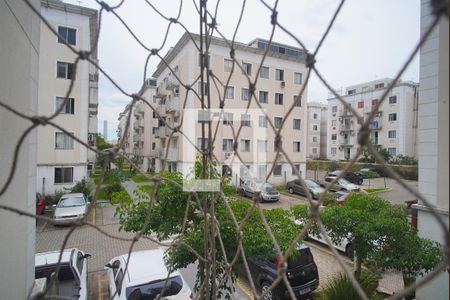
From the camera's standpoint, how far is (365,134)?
1.40ft

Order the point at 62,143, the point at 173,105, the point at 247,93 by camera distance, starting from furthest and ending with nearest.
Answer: the point at 173,105 < the point at 247,93 < the point at 62,143

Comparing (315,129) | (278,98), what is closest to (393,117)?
(315,129)

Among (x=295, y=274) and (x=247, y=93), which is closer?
(x=295, y=274)

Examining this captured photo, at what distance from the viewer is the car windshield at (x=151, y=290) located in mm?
3033

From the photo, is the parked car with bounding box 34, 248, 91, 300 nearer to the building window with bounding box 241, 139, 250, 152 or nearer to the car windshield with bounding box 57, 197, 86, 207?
the car windshield with bounding box 57, 197, 86, 207

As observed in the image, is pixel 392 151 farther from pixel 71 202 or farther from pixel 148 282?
pixel 148 282

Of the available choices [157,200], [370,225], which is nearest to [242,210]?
[157,200]

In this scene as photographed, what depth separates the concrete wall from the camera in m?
0.87

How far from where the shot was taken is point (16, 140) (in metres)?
0.95

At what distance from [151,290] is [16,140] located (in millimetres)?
2677

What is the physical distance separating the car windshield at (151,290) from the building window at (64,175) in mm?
8460

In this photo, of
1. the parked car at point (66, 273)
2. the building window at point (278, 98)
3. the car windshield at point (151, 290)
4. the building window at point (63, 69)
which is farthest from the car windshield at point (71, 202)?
the building window at point (278, 98)

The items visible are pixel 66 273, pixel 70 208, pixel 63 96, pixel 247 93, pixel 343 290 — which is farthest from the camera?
pixel 247 93

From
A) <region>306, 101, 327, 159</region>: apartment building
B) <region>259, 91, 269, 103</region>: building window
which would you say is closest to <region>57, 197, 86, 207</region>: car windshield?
<region>259, 91, 269, 103</region>: building window
